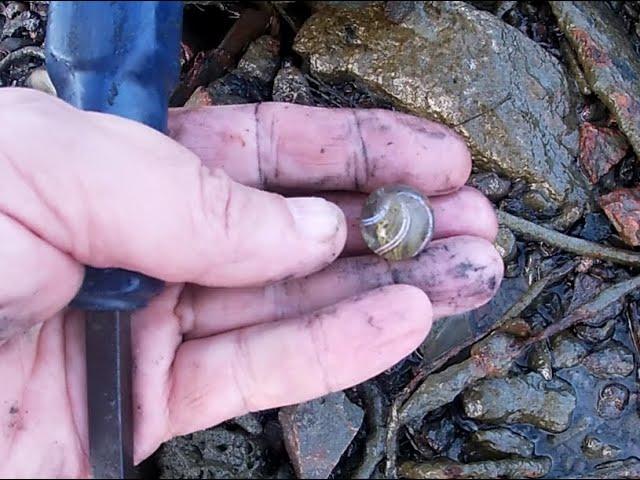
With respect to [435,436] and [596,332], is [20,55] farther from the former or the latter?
[596,332]

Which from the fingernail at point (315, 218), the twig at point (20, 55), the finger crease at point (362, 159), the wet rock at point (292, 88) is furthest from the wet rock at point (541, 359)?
the twig at point (20, 55)

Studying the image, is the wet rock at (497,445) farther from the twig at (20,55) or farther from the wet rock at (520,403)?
the twig at (20,55)

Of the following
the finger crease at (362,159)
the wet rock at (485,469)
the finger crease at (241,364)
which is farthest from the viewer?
the wet rock at (485,469)

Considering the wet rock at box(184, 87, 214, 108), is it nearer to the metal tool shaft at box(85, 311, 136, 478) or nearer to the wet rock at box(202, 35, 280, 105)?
the wet rock at box(202, 35, 280, 105)

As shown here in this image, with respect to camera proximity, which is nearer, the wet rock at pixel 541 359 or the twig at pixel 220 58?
the wet rock at pixel 541 359

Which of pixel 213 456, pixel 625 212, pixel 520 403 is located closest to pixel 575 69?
pixel 625 212
